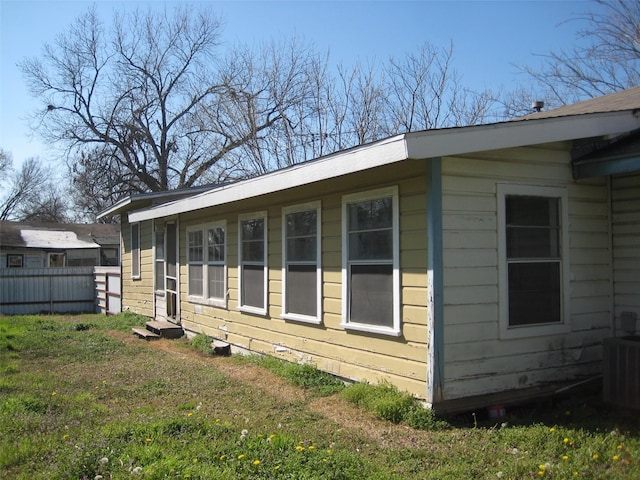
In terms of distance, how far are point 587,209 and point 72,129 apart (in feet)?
102

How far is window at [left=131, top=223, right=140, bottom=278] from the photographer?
15.4m

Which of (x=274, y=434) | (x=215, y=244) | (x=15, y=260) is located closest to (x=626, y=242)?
(x=274, y=434)

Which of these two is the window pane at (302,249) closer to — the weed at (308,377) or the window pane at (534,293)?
the weed at (308,377)

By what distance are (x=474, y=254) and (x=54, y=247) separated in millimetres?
29212

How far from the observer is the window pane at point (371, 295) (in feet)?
19.6

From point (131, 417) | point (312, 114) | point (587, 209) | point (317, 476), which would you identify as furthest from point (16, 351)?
point (312, 114)

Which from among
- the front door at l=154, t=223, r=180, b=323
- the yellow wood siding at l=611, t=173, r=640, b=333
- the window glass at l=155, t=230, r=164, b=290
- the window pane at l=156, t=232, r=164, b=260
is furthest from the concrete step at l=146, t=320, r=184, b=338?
the yellow wood siding at l=611, t=173, r=640, b=333

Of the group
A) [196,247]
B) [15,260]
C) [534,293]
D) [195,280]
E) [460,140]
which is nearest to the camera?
[460,140]

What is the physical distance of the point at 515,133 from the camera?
5336 mm

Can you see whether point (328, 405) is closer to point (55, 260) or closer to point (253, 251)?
point (253, 251)

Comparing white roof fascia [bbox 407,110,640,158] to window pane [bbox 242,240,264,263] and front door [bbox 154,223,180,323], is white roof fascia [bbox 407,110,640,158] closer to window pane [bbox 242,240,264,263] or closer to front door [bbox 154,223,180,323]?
window pane [bbox 242,240,264,263]

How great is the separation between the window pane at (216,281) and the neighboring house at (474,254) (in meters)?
2.96

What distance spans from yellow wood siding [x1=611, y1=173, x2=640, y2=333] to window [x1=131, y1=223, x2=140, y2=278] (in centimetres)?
1226

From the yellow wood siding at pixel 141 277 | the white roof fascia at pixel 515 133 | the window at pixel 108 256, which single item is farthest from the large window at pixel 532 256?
the window at pixel 108 256
